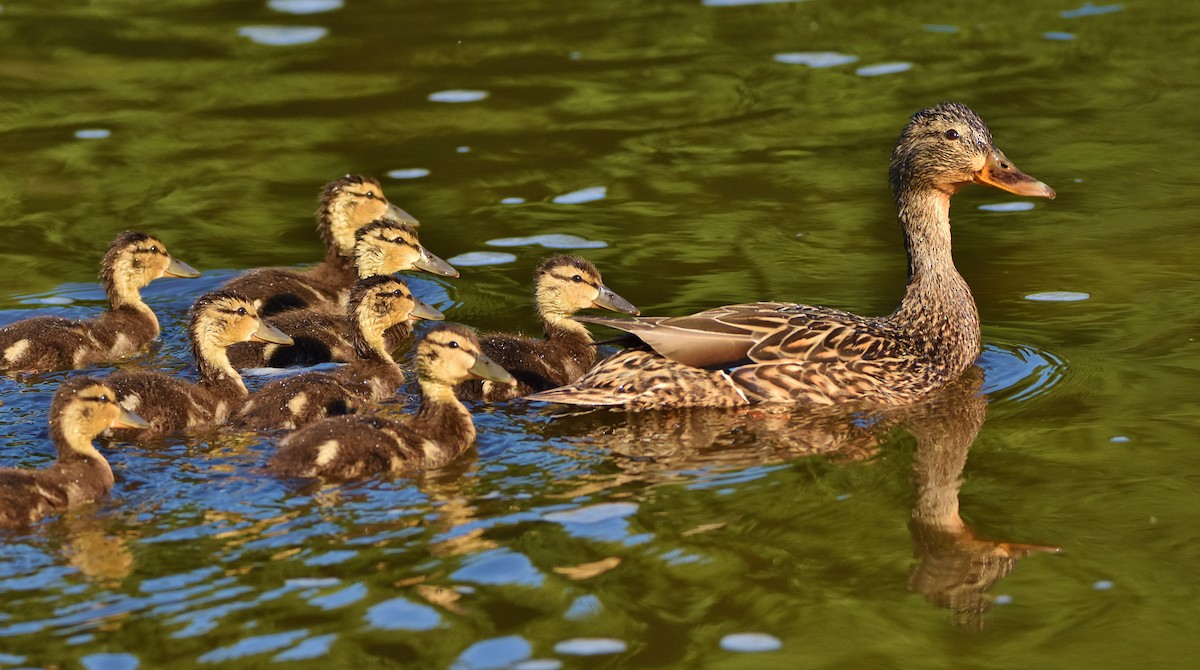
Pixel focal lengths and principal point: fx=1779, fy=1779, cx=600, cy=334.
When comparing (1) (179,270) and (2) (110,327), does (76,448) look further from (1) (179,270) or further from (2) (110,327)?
(1) (179,270)

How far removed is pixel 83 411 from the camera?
6504 millimetres

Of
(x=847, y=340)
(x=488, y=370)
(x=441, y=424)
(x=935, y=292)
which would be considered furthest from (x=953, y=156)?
(x=441, y=424)

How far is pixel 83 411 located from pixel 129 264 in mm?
2504

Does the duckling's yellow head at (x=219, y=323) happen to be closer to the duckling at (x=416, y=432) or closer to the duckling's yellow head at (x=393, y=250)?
the duckling at (x=416, y=432)

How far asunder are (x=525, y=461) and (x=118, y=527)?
1.51 meters

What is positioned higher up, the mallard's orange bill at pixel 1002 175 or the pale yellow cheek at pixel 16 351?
the mallard's orange bill at pixel 1002 175

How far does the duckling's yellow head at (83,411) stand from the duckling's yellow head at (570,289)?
2.43 metres

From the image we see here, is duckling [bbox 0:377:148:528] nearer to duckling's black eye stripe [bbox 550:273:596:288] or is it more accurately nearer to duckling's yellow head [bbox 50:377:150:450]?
duckling's yellow head [bbox 50:377:150:450]

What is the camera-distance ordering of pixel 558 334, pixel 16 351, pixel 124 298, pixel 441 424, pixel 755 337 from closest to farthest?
pixel 441 424 → pixel 755 337 → pixel 16 351 → pixel 558 334 → pixel 124 298

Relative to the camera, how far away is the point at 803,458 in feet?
21.7

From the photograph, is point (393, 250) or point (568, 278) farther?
point (393, 250)

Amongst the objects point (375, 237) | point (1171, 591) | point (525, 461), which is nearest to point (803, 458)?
point (525, 461)

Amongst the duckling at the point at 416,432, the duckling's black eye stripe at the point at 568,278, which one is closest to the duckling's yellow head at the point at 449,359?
the duckling at the point at 416,432

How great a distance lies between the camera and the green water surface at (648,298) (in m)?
5.27
